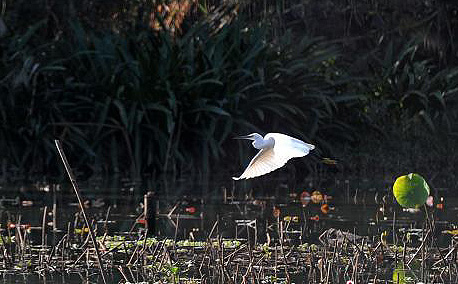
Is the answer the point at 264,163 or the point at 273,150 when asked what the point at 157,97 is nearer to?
the point at 264,163

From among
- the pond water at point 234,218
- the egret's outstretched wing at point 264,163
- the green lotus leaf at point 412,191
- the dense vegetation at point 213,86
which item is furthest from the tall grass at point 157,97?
the green lotus leaf at point 412,191

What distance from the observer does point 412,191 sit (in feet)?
27.2

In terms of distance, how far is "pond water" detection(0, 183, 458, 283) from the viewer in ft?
30.3

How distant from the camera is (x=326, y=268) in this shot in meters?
7.87

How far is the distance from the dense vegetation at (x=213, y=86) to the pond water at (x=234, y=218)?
2294 millimetres

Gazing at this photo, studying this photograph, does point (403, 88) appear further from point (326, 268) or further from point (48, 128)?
point (326, 268)

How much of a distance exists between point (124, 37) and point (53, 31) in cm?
152

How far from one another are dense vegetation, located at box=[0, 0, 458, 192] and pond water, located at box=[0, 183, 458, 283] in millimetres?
2294

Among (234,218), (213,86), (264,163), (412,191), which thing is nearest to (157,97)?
(213,86)

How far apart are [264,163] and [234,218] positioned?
8.85 ft

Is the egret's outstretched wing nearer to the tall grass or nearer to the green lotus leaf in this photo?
the green lotus leaf

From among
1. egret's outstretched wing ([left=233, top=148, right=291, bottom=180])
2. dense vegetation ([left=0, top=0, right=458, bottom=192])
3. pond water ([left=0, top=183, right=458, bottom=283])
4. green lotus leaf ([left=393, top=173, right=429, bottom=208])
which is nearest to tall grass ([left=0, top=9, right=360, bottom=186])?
dense vegetation ([left=0, top=0, right=458, bottom=192])

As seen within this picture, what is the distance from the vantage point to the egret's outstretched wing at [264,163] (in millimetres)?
8442

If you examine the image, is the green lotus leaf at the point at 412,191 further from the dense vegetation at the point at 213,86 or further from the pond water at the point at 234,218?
the dense vegetation at the point at 213,86
